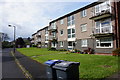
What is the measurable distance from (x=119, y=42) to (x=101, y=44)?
8.83 ft

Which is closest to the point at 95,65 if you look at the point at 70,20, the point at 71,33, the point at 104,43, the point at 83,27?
the point at 104,43

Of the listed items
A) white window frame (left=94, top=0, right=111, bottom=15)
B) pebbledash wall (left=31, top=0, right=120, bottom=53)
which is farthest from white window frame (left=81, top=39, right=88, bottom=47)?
white window frame (left=94, top=0, right=111, bottom=15)

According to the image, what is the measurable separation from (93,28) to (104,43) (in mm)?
3219

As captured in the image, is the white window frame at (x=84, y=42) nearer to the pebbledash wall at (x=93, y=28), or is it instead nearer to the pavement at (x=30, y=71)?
the pebbledash wall at (x=93, y=28)

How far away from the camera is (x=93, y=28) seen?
60.1 feet

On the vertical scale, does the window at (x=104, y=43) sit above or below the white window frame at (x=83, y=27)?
below

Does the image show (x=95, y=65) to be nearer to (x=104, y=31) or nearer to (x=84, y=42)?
(x=104, y=31)

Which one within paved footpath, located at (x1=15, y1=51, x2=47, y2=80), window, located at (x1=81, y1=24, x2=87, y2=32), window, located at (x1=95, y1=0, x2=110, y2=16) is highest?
window, located at (x1=95, y1=0, x2=110, y2=16)

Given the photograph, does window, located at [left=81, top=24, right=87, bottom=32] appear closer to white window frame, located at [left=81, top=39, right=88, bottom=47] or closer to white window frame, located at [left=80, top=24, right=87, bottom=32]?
white window frame, located at [left=80, top=24, right=87, bottom=32]

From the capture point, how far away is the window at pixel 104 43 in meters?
16.0

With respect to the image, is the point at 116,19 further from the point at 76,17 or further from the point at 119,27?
the point at 76,17

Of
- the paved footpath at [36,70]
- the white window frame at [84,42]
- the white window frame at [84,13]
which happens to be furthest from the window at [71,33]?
the paved footpath at [36,70]

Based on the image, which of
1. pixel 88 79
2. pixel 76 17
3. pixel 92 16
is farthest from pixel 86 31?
pixel 88 79

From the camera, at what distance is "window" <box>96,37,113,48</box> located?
52.5 feet
